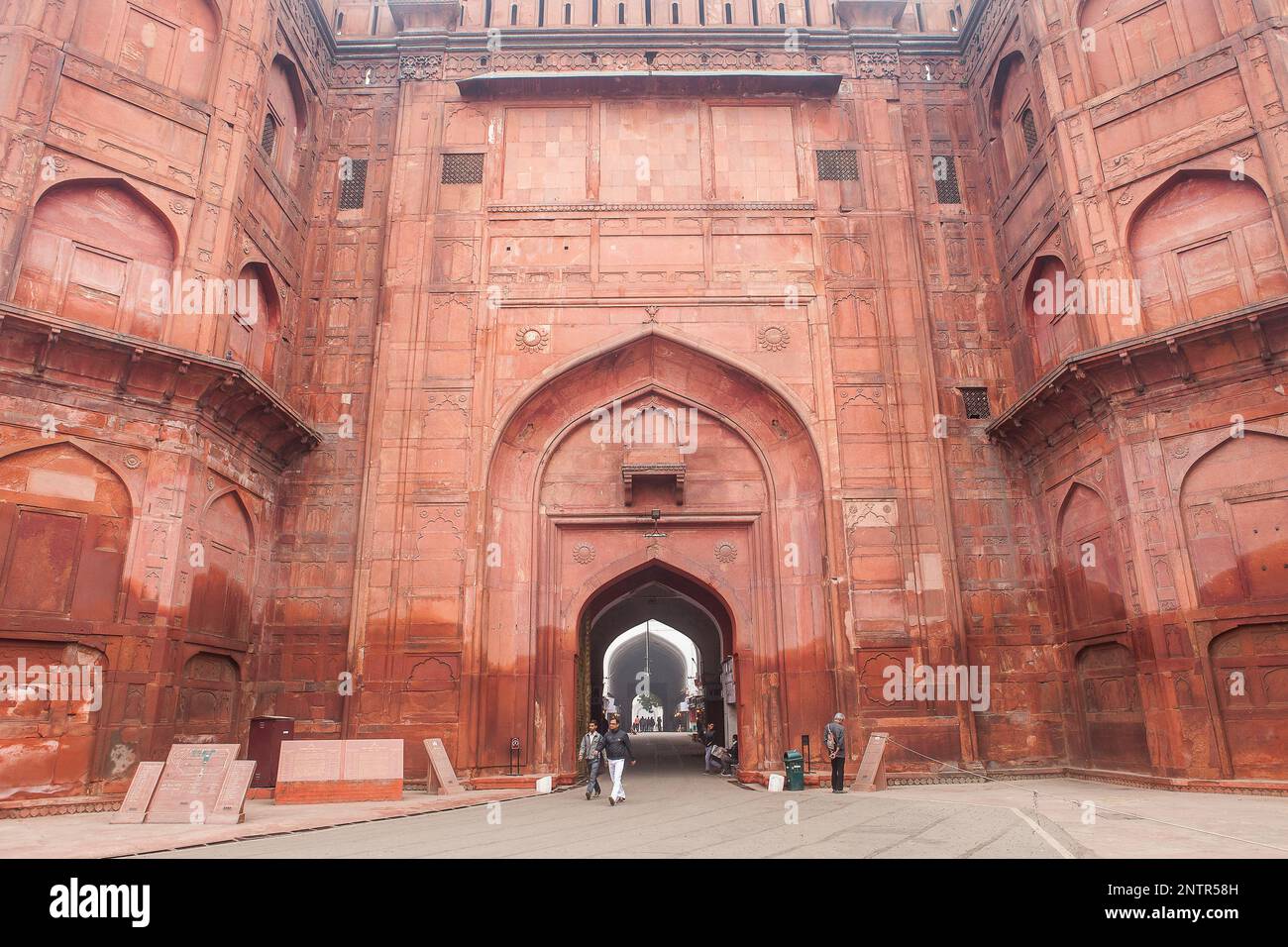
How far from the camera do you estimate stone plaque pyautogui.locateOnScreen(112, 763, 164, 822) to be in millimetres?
9602

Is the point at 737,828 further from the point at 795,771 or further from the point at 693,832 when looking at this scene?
the point at 795,771

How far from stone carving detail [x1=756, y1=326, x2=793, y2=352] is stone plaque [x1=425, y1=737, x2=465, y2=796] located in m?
10.2

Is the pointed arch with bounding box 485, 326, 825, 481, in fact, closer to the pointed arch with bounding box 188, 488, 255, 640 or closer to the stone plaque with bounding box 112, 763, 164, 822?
the pointed arch with bounding box 188, 488, 255, 640

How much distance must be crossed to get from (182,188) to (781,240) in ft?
38.4

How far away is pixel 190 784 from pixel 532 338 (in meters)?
10.3

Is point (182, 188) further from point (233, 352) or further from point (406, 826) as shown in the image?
point (406, 826)

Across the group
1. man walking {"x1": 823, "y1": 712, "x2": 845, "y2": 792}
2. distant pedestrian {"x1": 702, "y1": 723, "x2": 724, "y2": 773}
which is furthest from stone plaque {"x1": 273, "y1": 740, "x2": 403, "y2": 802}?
distant pedestrian {"x1": 702, "y1": 723, "x2": 724, "y2": 773}

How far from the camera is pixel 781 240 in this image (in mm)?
17469

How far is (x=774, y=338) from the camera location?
16828 mm

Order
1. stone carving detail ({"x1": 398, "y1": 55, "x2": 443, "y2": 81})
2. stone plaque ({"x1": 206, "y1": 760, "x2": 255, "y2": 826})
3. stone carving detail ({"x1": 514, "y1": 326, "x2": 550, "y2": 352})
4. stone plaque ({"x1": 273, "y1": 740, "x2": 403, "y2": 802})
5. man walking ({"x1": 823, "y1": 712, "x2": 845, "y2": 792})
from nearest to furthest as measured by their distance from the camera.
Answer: stone plaque ({"x1": 206, "y1": 760, "x2": 255, "y2": 826}) < stone plaque ({"x1": 273, "y1": 740, "x2": 403, "y2": 802}) < man walking ({"x1": 823, "y1": 712, "x2": 845, "y2": 792}) < stone carving detail ({"x1": 514, "y1": 326, "x2": 550, "y2": 352}) < stone carving detail ({"x1": 398, "y1": 55, "x2": 443, "y2": 81})

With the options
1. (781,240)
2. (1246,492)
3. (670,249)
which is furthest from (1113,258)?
(670,249)

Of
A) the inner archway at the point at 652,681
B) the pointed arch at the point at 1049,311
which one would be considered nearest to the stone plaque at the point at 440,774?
the pointed arch at the point at 1049,311

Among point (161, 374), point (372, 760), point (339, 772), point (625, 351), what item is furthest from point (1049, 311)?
point (161, 374)

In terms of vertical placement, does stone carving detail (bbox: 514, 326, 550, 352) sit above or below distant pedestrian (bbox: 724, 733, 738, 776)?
above
